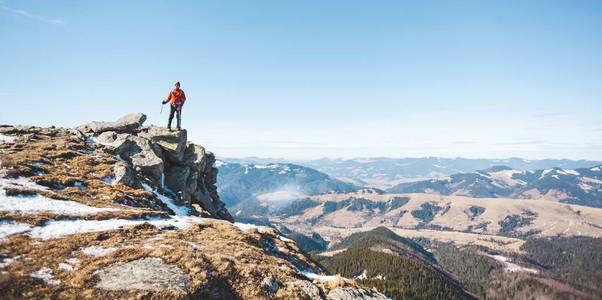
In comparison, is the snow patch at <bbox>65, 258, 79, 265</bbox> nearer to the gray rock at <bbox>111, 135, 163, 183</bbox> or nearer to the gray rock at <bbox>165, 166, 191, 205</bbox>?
the gray rock at <bbox>111, 135, 163, 183</bbox>

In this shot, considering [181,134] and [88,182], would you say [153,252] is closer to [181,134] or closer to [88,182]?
[88,182]

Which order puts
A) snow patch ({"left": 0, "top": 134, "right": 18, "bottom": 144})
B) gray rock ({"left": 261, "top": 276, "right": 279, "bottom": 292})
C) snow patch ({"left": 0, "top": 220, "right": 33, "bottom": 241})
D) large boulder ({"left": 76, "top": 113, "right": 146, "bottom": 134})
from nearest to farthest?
snow patch ({"left": 0, "top": 220, "right": 33, "bottom": 241}), gray rock ({"left": 261, "top": 276, "right": 279, "bottom": 292}), snow patch ({"left": 0, "top": 134, "right": 18, "bottom": 144}), large boulder ({"left": 76, "top": 113, "right": 146, "bottom": 134})

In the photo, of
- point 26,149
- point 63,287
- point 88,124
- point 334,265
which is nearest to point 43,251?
point 63,287

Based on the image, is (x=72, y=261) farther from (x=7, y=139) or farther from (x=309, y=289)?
(x=7, y=139)

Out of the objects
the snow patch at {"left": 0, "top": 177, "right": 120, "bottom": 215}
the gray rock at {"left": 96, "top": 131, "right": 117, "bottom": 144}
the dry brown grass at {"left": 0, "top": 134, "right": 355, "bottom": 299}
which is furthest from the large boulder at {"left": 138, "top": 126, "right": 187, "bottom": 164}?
the snow patch at {"left": 0, "top": 177, "right": 120, "bottom": 215}

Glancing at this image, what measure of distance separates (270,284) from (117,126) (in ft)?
157

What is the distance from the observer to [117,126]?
45.8m

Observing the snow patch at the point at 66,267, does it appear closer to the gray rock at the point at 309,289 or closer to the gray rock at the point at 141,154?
the gray rock at the point at 309,289

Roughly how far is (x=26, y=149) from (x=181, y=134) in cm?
1875

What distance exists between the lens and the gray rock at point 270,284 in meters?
14.2

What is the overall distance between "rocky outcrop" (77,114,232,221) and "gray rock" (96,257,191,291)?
20.6 metres

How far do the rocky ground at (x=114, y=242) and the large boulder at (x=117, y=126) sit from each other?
941 centimetres

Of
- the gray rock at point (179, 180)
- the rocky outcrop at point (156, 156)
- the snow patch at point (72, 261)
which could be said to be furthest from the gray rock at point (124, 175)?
the snow patch at point (72, 261)

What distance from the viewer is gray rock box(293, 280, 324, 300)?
14.8 m
